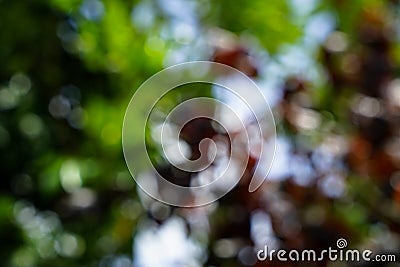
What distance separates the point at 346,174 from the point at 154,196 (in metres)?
0.23

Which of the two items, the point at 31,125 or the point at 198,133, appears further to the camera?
the point at 31,125

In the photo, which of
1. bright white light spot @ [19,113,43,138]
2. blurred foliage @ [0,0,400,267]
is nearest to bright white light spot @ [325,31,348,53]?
blurred foliage @ [0,0,400,267]

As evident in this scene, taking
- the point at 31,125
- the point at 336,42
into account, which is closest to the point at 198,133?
the point at 336,42

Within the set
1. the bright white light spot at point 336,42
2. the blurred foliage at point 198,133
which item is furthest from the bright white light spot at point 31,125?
the bright white light spot at point 336,42

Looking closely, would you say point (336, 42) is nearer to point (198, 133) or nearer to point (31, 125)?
point (198, 133)

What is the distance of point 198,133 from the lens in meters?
0.91

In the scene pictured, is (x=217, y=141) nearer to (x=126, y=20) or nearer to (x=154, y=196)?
(x=154, y=196)

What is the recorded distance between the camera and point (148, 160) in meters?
1.05

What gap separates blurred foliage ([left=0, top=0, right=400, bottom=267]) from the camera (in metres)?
0.90

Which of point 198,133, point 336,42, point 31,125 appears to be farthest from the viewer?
point 31,125

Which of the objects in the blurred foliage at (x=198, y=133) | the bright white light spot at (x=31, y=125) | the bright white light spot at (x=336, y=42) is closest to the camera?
the blurred foliage at (x=198, y=133)

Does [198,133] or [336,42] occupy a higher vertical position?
[336,42]

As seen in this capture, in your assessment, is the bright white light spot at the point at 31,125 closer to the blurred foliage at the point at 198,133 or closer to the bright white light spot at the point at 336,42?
the blurred foliage at the point at 198,133

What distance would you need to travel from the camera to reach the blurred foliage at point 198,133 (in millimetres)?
902
